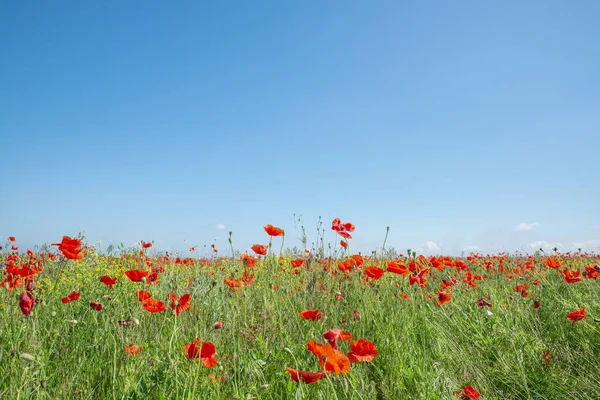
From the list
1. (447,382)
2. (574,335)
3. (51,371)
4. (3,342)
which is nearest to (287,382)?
(447,382)

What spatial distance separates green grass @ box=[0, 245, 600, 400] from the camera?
6.61 feet

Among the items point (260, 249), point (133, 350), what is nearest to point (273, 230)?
point (260, 249)

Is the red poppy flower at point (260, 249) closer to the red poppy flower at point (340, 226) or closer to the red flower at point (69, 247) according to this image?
the red poppy flower at point (340, 226)

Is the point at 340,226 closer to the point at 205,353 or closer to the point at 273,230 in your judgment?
the point at 273,230

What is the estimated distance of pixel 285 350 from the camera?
2.25 metres

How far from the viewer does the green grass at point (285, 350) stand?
6.61 feet

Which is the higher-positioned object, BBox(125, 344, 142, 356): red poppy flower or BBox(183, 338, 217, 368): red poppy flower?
BBox(183, 338, 217, 368): red poppy flower

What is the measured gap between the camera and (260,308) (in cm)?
358

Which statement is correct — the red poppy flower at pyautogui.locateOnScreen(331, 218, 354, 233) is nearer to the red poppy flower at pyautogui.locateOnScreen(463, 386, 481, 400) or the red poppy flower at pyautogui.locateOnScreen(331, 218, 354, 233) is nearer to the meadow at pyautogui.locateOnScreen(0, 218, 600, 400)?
the meadow at pyautogui.locateOnScreen(0, 218, 600, 400)

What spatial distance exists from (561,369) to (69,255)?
333 cm

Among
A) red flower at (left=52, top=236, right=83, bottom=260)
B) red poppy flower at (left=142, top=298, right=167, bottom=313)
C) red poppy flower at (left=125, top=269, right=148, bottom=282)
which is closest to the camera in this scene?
red poppy flower at (left=142, top=298, right=167, bottom=313)

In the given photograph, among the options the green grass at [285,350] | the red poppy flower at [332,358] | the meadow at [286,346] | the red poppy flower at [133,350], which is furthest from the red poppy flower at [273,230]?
the red poppy flower at [332,358]

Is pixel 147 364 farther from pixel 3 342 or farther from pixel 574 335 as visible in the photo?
pixel 574 335

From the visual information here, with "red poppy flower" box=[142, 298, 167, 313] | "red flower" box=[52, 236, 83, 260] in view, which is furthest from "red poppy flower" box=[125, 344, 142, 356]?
"red flower" box=[52, 236, 83, 260]
